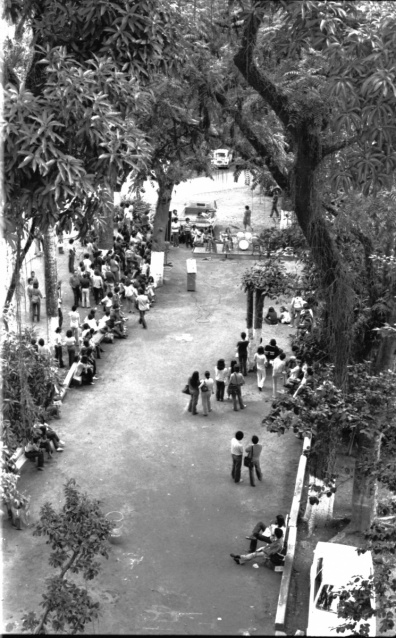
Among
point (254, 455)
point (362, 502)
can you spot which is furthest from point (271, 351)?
point (362, 502)

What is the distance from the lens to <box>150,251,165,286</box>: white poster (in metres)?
26.7

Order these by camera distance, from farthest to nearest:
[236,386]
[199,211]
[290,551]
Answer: [199,211] < [236,386] < [290,551]

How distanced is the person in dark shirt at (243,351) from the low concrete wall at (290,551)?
3.64 metres

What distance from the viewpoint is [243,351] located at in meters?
20.3

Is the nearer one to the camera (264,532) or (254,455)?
(264,532)

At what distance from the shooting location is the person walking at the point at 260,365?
19.5m

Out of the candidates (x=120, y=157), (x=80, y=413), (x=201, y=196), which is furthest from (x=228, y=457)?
(x=201, y=196)

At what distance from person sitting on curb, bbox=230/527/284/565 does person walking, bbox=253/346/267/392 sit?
20.1 feet

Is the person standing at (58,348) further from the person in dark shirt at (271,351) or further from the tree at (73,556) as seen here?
the tree at (73,556)

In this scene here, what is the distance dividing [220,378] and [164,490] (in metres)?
3.81

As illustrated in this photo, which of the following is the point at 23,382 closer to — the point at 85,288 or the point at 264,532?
the point at 264,532

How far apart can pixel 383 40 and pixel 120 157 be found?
3128 mm

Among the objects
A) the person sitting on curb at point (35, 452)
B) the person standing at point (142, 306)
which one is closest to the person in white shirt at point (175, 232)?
the person standing at point (142, 306)

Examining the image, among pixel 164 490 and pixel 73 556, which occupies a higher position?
pixel 73 556
